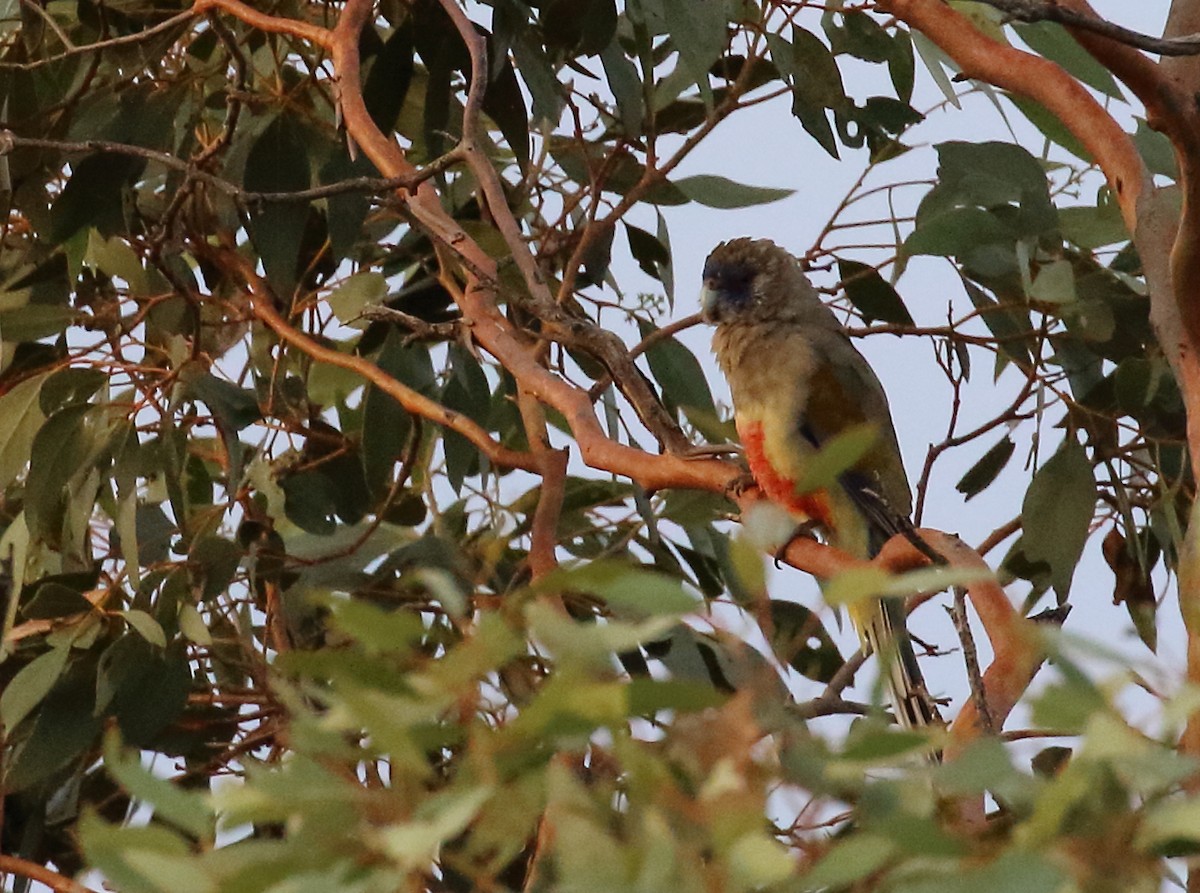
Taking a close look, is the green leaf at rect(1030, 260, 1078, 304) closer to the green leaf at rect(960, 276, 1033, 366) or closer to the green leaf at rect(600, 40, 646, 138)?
the green leaf at rect(960, 276, 1033, 366)

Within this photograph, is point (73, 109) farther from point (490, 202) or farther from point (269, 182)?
point (490, 202)

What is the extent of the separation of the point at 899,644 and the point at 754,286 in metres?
0.80

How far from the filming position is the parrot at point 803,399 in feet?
9.02

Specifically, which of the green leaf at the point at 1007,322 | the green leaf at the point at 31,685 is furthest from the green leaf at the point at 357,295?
the green leaf at the point at 1007,322

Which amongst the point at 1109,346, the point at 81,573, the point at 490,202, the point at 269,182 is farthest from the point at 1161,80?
the point at 81,573

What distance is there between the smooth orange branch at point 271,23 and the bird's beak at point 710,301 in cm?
102

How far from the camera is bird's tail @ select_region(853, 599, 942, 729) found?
2.38m

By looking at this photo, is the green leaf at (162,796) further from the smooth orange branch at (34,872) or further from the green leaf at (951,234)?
the green leaf at (951,234)

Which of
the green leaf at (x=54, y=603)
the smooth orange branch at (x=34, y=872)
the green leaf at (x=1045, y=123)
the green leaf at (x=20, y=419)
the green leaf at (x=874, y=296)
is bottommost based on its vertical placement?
the smooth orange branch at (x=34, y=872)

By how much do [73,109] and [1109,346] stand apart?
1.48 metres

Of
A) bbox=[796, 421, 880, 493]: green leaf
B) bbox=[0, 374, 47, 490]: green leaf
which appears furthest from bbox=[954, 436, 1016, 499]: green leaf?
bbox=[796, 421, 880, 493]: green leaf

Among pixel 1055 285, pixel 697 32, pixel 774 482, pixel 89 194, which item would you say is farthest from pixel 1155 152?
pixel 89 194

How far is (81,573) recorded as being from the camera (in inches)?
94.2

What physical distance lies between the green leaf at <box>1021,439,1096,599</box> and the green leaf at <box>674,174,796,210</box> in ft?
2.19
